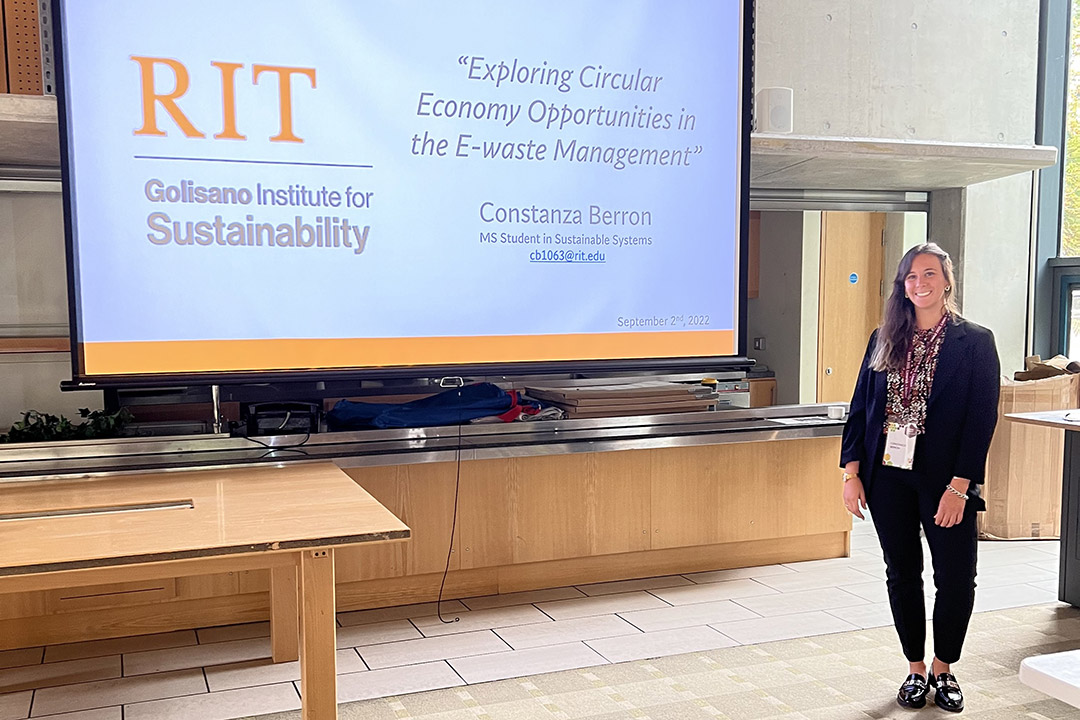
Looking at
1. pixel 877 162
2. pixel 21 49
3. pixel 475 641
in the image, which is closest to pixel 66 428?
pixel 21 49

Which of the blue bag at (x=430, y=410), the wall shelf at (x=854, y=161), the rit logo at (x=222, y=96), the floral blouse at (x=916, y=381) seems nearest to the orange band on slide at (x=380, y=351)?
the blue bag at (x=430, y=410)

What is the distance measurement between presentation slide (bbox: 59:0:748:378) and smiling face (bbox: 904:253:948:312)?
127 cm

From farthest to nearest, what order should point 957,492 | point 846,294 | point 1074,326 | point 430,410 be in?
point 846,294 → point 1074,326 → point 430,410 → point 957,492

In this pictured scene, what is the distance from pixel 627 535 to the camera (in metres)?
4.18

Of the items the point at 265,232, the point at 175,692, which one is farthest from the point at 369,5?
the point at 175,692

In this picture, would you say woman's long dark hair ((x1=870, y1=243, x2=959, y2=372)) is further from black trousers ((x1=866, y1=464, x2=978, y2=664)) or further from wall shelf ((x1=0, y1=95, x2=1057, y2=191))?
wall shelf ((x1=0, y1=95, x2=1057, y2=191))

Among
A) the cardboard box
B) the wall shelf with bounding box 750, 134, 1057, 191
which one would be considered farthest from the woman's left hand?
the cardboard box

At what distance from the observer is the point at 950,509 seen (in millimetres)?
2744

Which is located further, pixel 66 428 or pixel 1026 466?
pixel 1026 466

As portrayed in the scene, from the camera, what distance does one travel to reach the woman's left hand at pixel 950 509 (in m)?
2.74

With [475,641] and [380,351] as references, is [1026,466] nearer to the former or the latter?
[475,641]

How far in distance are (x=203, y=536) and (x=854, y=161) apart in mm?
3352

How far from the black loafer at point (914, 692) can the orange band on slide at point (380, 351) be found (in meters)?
1.60

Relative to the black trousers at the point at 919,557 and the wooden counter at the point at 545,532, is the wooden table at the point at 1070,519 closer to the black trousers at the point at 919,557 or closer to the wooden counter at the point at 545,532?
the wooden counter at the point at 545,532
